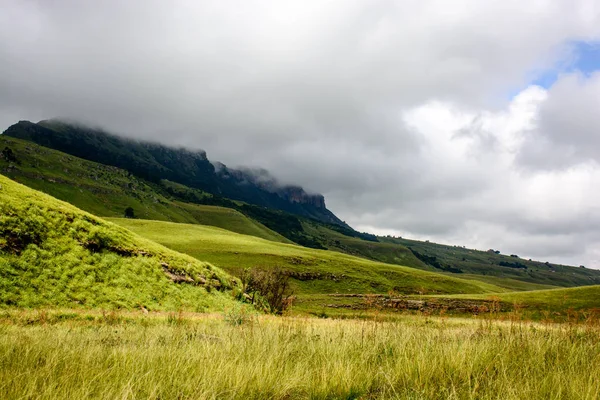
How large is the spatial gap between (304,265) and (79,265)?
63.6m

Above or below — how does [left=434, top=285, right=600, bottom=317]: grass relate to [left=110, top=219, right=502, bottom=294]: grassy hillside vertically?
above

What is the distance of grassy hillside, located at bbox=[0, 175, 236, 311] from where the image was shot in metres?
22.7

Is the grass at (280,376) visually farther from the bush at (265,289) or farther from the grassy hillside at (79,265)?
the bush at (265,289)

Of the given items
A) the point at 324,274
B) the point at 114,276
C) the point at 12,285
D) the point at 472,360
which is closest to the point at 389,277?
the point at 324,274

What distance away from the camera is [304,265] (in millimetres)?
86188

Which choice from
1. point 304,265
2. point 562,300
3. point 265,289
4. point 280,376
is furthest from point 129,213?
point 280,376

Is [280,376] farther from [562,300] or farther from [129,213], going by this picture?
[129,213]

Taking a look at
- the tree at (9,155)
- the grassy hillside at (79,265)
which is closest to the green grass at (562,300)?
the grassy hillside at (79,265)

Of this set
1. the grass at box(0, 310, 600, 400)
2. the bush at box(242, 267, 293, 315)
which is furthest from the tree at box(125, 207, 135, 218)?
the grass at box(0, 310, 600, 400)

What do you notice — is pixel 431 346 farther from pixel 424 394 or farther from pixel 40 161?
pixel 40 161

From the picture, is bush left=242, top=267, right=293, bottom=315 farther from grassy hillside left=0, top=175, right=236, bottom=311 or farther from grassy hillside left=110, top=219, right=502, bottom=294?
grassy hillside left=110, top=219, right=502, bottom=294

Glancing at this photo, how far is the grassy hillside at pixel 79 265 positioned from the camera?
22.7 m

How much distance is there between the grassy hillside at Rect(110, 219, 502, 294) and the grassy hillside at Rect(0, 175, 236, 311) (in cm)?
3789

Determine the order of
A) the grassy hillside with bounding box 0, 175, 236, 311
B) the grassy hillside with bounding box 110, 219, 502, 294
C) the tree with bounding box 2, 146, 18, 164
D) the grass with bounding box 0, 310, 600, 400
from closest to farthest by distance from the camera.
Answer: the grass with bounding box 0, 310, 600, 400, the grassy hillside with bounding box 0, 175, 236, 311, the grassy hillside with bounding box 110, 219, 502, 294, the tree with bounding box 2, 146, 18, 164
